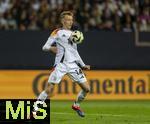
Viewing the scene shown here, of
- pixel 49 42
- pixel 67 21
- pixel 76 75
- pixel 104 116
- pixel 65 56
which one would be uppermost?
pixel 67 21

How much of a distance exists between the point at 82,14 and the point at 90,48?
4.04 feet

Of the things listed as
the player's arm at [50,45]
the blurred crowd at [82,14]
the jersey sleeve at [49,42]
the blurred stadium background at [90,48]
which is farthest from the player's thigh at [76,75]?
the blurred crowd at [82,14]

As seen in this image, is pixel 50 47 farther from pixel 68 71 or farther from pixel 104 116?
pixel 104 116

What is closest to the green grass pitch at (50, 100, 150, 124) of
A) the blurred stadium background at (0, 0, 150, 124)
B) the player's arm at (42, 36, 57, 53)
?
the player's arm at (42, 36, 57, 53)

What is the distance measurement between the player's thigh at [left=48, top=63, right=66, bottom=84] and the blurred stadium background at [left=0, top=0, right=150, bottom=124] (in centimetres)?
686

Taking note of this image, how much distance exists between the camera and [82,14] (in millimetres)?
24172

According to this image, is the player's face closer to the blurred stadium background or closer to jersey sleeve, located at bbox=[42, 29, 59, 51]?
jersey sleeve, located at bbox=[42, 29, 59, 51]

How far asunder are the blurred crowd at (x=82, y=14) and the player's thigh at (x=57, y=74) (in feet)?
27.7

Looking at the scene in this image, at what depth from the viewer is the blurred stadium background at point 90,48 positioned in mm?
23234

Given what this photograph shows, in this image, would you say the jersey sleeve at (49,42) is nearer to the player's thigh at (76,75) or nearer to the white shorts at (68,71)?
the white shorts at (68,71)

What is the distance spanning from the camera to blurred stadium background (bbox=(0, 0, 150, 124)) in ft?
76.2

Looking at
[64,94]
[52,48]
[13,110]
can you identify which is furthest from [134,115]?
→ [64,94]

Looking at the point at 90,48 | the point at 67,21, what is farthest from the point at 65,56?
the point at 90,48

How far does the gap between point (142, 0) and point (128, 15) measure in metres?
1.04
